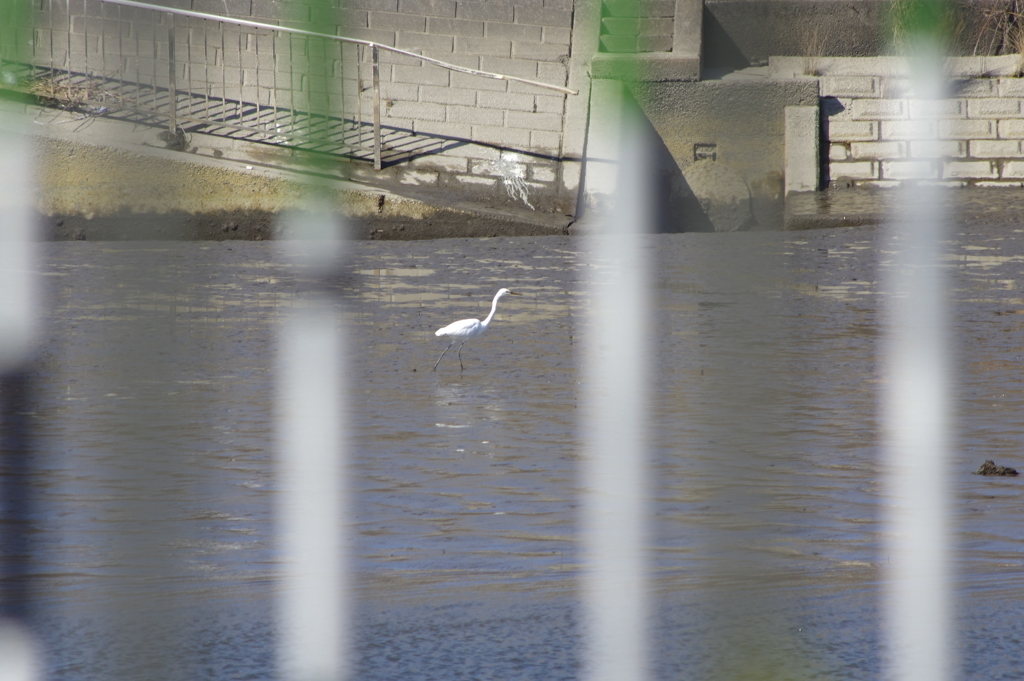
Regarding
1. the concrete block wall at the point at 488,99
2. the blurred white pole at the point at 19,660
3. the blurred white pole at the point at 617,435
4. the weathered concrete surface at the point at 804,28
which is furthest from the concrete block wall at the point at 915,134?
the blurred white pole at the point at 19,660

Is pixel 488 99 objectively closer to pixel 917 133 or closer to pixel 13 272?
pixel 917 133

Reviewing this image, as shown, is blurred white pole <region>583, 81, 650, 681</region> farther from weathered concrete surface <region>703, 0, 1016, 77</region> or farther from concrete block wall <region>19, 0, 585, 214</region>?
concrete block wall <region>19, 0, 585, 214</region>

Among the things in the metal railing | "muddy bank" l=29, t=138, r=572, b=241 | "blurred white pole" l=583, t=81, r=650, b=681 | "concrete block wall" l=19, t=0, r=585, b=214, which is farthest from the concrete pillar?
the metal railing

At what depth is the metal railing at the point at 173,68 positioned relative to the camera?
1009mm

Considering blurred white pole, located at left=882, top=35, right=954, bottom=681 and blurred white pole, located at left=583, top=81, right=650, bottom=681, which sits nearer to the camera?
blurred white pole, located at left=583, top=81, right=650, bottom=681

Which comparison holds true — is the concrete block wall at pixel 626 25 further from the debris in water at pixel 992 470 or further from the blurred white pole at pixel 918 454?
the debris in water at pixel 992 470

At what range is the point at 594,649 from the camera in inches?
88.6

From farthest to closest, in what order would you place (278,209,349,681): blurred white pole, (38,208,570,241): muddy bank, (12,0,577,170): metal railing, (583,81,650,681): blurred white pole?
1. (38,208,570,241): muddy bank
2. (278,209,349,681): blurred white pole
3. (583,81,650,681): blurred white pole
4. (12,0,577,170): metal railing

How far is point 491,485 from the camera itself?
380 centimetres

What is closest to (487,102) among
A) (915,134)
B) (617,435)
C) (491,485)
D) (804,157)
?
(804,157)

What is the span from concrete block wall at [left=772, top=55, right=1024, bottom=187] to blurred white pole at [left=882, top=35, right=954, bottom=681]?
153 centimetres

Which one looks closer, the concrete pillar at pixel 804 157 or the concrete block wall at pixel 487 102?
the concrete pillar at pixel 804 157

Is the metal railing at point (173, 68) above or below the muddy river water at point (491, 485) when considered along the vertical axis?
above

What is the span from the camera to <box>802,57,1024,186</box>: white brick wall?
10.8m
